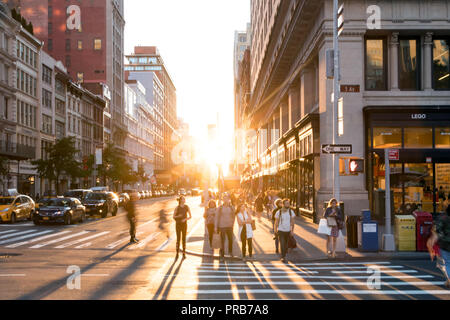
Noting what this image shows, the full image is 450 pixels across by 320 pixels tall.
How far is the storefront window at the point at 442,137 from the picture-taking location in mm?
27172

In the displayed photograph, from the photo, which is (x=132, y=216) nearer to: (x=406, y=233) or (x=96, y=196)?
(x=406, y=233)

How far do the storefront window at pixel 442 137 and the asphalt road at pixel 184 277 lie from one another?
13.3 metres

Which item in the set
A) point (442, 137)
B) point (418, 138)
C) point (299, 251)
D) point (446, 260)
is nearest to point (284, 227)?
point (299, 251)

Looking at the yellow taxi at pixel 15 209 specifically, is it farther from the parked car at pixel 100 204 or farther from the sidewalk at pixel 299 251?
the sidewalk at pixel 299 251

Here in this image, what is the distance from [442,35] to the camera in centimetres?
2808

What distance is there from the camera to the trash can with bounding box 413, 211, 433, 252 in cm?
1694

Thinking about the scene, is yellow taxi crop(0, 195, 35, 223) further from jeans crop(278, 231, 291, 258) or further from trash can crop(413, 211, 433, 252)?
trash can crop(413, 211, 433, 252)

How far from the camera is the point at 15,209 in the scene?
31.7 metres

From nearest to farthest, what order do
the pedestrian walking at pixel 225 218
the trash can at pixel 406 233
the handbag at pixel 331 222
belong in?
the pedestrian walking at pixel 225 218 → the handbag at pixel 331 222 → the trash can at pixel 406 233

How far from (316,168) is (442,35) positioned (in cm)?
1000

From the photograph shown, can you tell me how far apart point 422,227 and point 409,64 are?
552 inches

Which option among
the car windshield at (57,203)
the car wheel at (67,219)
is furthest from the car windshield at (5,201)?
the car wheel at (67,219)
